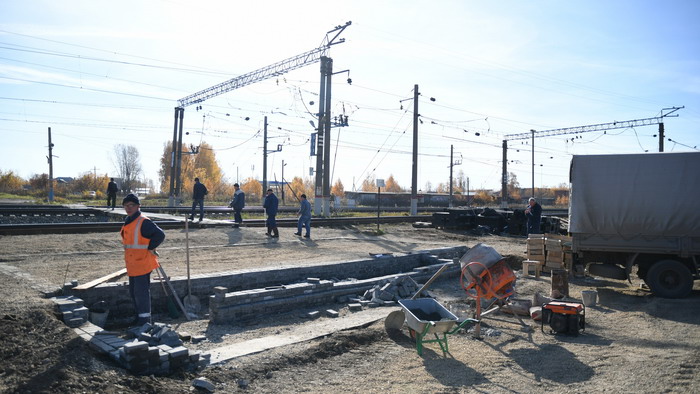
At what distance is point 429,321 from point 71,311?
4.72 meters

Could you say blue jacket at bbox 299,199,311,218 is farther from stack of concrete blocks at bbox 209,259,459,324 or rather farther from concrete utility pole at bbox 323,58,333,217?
concrete utility pole at bbox 323,58,333,217

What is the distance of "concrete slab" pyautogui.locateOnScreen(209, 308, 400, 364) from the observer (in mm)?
5965

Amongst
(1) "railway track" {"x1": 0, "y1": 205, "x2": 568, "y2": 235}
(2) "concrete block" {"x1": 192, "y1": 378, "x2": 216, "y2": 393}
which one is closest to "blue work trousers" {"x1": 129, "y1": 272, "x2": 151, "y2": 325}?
(2) "concrete block" {"x1": 192, "y1": 378, "x2": 216, "y2": 393}

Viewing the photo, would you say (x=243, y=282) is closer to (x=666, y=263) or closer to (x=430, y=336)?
(x=430, y=336)

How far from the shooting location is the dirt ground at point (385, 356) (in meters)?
4.89

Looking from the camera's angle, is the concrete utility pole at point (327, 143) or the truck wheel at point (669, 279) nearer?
the truck wheel at point (669, 279)

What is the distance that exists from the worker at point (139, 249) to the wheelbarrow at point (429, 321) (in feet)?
11.7

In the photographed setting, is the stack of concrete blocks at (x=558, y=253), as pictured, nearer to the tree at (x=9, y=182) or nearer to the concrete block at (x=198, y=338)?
the concrete block at (x=198, y=338)

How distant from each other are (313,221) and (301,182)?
56499 mm

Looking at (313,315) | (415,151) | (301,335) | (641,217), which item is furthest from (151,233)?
(415,151)

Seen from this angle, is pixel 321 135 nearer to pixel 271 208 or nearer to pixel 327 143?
pixel 327 143

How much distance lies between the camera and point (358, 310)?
8.81m

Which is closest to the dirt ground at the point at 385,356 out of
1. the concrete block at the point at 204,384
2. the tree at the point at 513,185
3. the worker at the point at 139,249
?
the concrete block at the point at 204,384

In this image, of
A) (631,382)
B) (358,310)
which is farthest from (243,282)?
(631,382)
